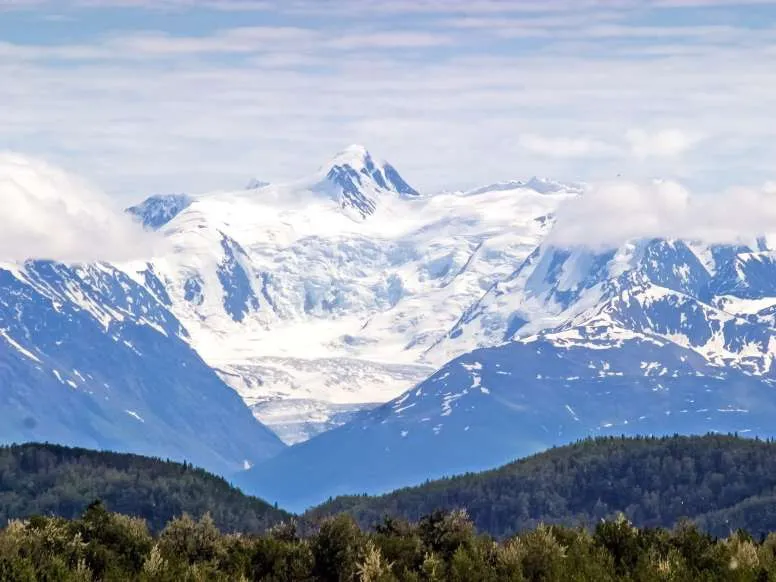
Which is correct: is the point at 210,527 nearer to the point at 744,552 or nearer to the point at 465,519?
the point at 465,519

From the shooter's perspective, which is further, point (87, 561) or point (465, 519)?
point (465, 519)

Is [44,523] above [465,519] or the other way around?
above

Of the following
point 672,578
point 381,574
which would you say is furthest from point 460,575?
point 672,578

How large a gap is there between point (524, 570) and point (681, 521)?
23756 mm

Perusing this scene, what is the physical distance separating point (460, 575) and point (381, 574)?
5.86 m

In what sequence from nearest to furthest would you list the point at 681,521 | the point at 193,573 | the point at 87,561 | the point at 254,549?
1. the point at 193,573
2. the point at 87,561
3. the point at 254,549
4. the point at 681,521

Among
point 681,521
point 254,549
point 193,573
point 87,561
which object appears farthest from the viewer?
point 681,521

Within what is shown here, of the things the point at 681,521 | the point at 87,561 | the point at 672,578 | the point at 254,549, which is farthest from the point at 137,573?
the point at 681,521

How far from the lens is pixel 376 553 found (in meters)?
127

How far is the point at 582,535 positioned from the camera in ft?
492

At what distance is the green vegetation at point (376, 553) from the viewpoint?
402 ft

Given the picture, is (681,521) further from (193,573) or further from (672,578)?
(193,573)

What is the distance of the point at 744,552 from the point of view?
13100 cm

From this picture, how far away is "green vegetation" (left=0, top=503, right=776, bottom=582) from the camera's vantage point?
402 ft
